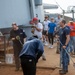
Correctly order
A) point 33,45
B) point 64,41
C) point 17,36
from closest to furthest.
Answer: point 33,45 < point 64,41 < point 17,36

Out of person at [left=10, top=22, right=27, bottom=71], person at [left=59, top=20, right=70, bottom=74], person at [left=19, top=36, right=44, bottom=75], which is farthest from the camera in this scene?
person at [left=10, top=22, right=27, bottom=71]

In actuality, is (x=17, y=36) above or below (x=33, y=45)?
below

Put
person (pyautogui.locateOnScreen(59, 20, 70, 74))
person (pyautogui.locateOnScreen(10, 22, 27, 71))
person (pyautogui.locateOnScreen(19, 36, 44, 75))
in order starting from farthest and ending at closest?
person (pyautogui.locateOnScreen(10, 22, 27, 71))
person (pyautogui.locateOnScreen(59, 20, 70, 74))
person (pyautogui.locateOnScreen(19, 36, 44, 75))

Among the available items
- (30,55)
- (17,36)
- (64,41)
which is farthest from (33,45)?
(17,36)

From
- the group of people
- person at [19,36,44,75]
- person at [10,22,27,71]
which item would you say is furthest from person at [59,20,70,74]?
person at [19,36,44,75]

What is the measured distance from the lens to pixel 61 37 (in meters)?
8.95

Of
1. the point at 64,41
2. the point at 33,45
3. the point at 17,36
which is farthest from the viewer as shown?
the point at 17,36

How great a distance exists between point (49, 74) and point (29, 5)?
800 centimetres

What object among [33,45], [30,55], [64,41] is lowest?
[64,41]

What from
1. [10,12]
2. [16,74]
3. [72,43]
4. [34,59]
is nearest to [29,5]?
[10,12]

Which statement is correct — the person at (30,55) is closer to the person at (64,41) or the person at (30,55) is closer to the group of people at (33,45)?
the group of people at (33,45)

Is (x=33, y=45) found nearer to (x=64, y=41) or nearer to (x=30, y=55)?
(x=30, y=55)

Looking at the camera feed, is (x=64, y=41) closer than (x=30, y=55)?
No

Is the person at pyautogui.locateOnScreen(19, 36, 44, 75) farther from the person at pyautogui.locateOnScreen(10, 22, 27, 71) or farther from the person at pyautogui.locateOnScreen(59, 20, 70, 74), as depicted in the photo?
the person at pyautogui.locateOnScreen(10, 22, 27, 71)
